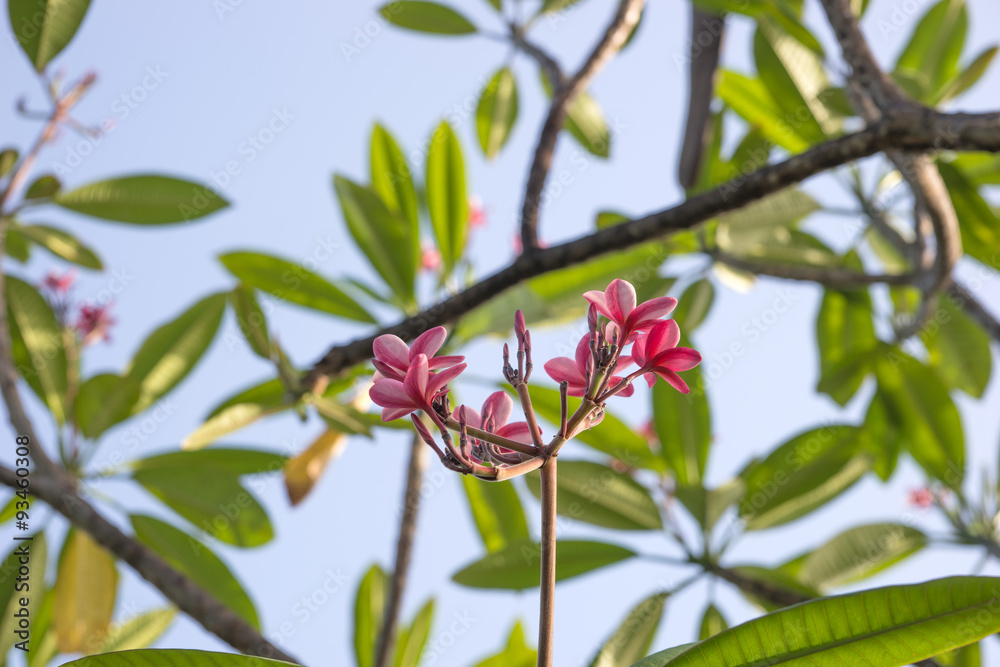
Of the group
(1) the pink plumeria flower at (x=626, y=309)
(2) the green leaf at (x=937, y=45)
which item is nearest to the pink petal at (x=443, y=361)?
(1) the pink plumeria flower at (x=626, y=309)

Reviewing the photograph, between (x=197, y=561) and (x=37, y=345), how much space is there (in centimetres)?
73

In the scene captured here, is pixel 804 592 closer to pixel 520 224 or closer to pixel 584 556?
pixel 584 556

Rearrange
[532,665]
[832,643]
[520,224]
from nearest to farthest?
[832,643] < [520,224] < [532,665]

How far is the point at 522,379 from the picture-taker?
1.73 ft

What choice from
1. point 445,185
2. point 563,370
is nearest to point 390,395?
point 563,370

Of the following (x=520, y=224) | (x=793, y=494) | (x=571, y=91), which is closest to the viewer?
(x=520, y=224)

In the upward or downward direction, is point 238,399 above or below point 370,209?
below

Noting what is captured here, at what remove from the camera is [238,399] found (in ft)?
5.41

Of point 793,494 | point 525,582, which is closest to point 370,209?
point 525,582

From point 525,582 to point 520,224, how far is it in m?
0.85

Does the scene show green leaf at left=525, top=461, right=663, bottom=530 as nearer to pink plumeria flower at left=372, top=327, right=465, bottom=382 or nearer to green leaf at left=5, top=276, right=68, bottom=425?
pink plumeria flower at left=372, top=327, right=465, bottom=382

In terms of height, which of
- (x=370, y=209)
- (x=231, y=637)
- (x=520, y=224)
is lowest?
(x=231, y=637)

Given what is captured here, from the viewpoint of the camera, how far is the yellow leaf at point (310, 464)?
1.44 meters

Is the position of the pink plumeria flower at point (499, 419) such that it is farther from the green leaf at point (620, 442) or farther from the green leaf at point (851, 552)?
the green leaf at point (851, 552)
